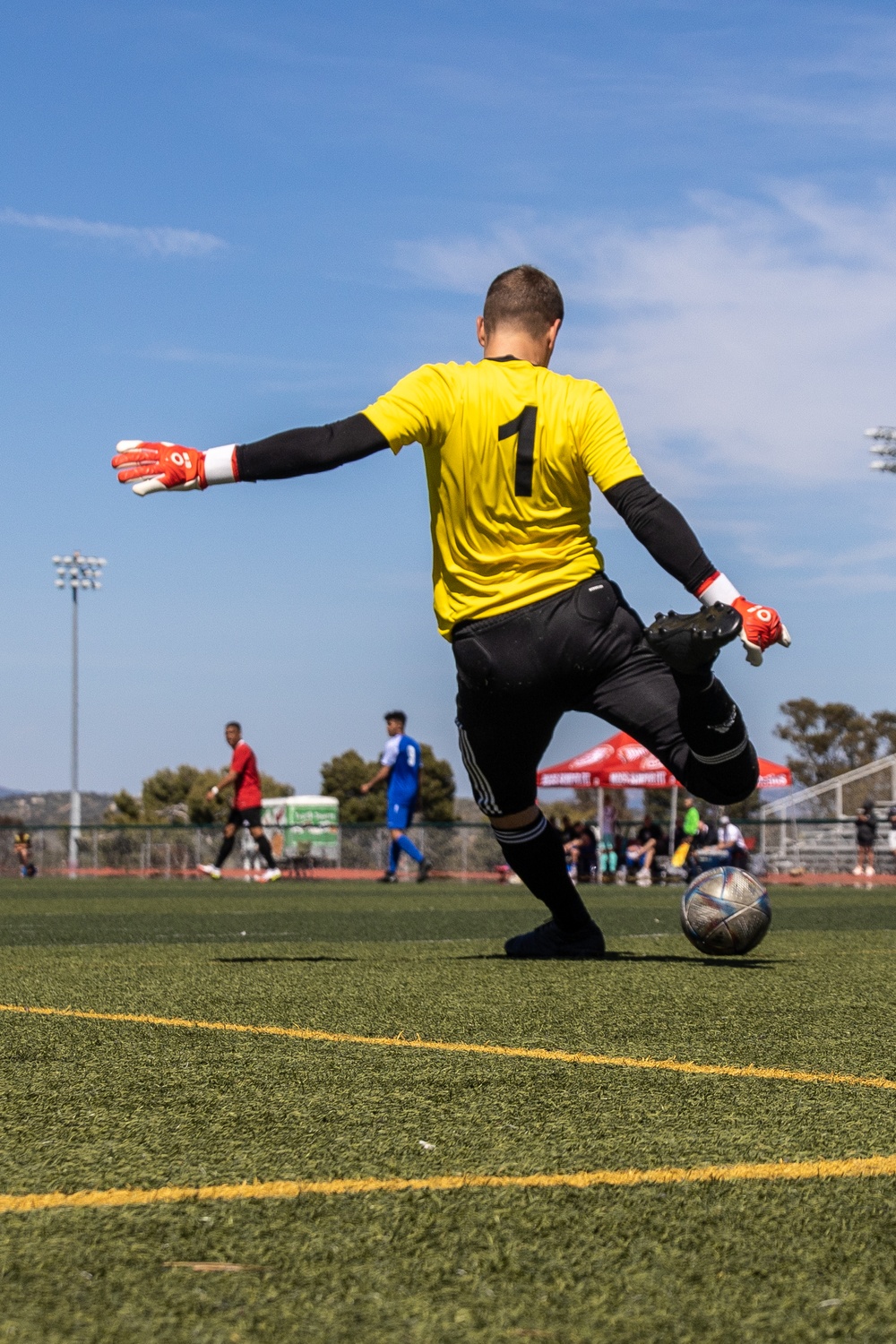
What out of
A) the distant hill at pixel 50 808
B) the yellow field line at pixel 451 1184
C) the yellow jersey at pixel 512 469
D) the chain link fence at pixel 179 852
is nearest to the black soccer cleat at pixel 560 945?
the yellow jersey at pixel 512 469

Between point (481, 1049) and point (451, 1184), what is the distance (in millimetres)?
1479

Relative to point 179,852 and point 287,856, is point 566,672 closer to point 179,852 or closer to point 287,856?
point 179,852

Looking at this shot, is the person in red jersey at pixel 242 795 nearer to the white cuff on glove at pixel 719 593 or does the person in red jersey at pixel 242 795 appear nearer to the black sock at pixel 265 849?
the black sock at pixel 265 849

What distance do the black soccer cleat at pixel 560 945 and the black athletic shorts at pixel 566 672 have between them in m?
1.25

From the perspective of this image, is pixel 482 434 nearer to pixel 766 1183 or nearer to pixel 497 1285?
pixel 766 1183

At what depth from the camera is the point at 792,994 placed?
5332 mm

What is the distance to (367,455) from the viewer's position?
213 inches

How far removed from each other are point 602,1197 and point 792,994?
3.07 metres

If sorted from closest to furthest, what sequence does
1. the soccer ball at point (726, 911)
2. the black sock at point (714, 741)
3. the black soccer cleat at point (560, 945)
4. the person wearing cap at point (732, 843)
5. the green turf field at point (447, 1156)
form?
1. the green turf field at point (447, 1156)
2. the black sock at point (714, 741)
3. the soccer ball at point (726, 911)
4. the black soccer cleat at point (560, 945)
5. the person wearing cap at point (732, 843)

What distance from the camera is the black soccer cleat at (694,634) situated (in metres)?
5.06

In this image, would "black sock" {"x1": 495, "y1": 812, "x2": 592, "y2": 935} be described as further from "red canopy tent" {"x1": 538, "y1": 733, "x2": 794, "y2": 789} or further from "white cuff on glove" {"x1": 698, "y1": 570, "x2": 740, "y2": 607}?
"red canopy tent" {"x1": 538, "y1": 733, "x2": 794, "y2": 789}

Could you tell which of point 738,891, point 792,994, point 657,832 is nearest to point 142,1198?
point 792,994

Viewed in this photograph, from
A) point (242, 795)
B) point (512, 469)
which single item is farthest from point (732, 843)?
point (512, 469)

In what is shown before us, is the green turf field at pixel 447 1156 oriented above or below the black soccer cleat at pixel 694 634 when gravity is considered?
below
